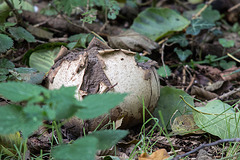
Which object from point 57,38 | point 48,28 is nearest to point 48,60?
point 57,38

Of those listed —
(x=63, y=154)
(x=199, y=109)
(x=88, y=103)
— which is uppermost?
(x=88, y=103)

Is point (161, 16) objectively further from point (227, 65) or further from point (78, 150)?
point (78, 150)

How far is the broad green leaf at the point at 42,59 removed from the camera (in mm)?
2541

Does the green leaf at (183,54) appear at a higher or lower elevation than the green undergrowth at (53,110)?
lower

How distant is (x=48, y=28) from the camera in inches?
135

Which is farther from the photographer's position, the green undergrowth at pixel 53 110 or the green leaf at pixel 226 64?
the green leaf at pixel 226 64

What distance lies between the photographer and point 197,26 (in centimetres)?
338

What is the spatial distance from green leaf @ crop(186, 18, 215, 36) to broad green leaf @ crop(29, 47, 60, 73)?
5.28 ft

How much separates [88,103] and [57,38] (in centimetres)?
213

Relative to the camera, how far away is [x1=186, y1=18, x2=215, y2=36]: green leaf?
335 centimetres

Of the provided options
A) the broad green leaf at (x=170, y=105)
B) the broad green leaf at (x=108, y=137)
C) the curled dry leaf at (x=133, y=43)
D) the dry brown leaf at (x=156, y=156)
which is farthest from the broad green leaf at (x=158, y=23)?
the broad green leaf at (x=108, y=137)

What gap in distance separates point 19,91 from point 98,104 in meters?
0.35

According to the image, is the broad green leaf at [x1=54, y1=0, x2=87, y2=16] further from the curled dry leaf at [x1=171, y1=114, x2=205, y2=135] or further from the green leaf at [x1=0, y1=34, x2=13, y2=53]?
the curled dry leaf at [x1=171, y1=114, x2=205, y2=135]

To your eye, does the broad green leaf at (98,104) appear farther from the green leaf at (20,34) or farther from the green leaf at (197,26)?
the green leaf at (197,26)
